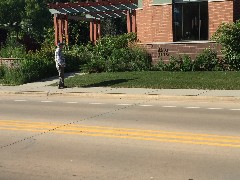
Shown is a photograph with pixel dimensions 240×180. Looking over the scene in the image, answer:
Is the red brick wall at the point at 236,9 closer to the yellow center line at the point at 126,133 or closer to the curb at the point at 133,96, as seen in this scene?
the curb at the point at 133,96

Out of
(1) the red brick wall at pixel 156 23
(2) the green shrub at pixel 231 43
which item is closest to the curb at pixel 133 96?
(2) the green shrub at pixel 231 43

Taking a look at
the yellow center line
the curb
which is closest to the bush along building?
the curb

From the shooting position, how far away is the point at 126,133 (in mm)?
9289

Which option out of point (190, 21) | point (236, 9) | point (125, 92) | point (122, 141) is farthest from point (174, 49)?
point (122, 141)

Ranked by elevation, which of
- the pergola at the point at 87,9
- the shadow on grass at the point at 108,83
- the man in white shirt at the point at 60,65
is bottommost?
the shadow on grass at the point at 108,83

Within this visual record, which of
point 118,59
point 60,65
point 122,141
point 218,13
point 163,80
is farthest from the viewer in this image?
point 118,59

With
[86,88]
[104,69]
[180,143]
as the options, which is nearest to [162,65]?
[104,69]

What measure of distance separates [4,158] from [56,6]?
27052 millimetres

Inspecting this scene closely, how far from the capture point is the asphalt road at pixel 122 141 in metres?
6.59

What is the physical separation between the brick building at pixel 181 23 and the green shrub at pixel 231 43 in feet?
3.86

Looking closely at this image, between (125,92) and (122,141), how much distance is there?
7.55 meters

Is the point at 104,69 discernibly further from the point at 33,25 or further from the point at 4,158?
the point at 33,25

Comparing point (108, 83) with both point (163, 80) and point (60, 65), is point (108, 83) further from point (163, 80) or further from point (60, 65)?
point (163, 80)

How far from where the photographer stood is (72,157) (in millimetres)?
7539
